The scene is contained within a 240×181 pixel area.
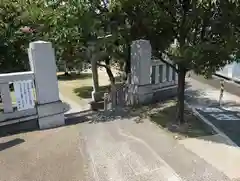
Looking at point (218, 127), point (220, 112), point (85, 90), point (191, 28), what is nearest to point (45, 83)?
point (191, 28)

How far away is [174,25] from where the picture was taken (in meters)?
5.91

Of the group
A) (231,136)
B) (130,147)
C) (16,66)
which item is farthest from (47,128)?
(231,136)

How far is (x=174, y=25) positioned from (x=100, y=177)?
3.73 metres

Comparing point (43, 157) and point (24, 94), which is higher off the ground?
point (24, 94)

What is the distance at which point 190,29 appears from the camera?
5.77 metres

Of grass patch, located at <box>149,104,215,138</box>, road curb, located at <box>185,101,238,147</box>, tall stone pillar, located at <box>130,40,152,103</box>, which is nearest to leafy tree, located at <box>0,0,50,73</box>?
tall stone pillar, located at <box>130,40,152,103</box>

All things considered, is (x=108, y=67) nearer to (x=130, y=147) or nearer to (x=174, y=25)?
(x=174, y=25)

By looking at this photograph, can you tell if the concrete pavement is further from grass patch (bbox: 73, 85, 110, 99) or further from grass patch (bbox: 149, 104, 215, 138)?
grass patch (bbox: 73, 85, 110, 99)

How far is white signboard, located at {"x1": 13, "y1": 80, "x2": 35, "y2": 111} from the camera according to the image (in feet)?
19.1

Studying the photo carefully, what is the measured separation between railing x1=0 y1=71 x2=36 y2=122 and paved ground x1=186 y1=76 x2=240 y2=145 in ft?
15.1

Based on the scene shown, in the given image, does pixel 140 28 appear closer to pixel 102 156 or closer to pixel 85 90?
pixel 102 156

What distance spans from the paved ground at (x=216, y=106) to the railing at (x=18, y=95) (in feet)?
15.1

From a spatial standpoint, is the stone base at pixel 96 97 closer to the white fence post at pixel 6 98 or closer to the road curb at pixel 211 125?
the road curb at pixel 211 125

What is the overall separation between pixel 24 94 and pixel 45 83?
1.75ft
